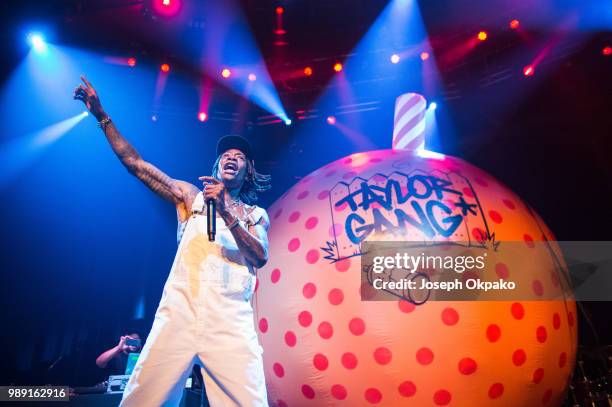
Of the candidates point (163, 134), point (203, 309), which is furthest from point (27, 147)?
point (203, 309)

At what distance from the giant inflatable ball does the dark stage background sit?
7.47 feet

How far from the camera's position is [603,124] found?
5762 mm

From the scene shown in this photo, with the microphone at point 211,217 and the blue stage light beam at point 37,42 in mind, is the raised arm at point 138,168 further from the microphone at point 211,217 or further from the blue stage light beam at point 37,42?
the blue stage light beam at point 37,42

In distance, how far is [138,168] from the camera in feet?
8.89

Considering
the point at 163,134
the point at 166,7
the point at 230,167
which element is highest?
the point at 166,7

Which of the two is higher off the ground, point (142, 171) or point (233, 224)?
point (142, 171)

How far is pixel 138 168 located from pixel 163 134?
4.24m

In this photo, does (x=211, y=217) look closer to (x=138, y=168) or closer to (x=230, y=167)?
(x=230, y=167)

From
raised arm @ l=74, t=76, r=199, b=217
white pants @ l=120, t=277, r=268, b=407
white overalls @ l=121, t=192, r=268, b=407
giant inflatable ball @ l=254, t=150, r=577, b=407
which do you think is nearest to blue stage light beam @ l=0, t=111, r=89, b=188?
giant inflatable ball @ l=254, t=150, r=577, b=407

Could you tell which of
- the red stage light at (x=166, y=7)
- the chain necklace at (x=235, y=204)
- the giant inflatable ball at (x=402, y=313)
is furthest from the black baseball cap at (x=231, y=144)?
the red stage light at (x=166, y=7)

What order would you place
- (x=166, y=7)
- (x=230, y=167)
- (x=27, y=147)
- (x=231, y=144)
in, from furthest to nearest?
(x=27, y=147) → (x=166, y=7) → (x=231, y=144) → (x=230, y=167)

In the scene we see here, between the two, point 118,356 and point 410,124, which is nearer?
point 410,124

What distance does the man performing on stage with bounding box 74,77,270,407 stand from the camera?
86.9 inches

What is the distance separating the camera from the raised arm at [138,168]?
2.70m
